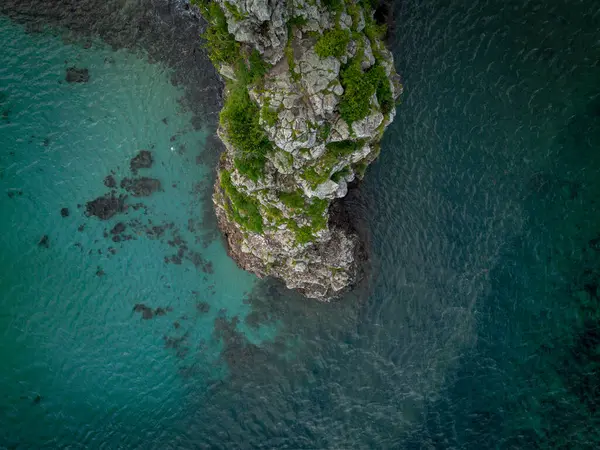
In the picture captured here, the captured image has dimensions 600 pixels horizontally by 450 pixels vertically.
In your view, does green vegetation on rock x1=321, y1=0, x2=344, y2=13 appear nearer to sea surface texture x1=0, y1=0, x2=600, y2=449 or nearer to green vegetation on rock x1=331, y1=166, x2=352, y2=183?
sea surface texture x1=0, y1=0, x2=600, y2=449

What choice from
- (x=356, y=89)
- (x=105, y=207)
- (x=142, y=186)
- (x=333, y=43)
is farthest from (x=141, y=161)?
(x=356, y=89)

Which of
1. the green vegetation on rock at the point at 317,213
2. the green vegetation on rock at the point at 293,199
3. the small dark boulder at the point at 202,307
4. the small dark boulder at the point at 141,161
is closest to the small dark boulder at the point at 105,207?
the small dark boulder at the point at 141,161

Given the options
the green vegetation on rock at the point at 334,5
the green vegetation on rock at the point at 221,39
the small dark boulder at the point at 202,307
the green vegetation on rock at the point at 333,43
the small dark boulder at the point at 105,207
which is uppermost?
the green vegetation on rock at the point at 334,5

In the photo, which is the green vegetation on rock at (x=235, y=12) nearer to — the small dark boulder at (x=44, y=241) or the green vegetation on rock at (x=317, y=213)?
the green vegetation on rock at (x=317, y=213)

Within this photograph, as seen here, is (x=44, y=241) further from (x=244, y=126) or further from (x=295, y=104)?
(x=295, y=104)

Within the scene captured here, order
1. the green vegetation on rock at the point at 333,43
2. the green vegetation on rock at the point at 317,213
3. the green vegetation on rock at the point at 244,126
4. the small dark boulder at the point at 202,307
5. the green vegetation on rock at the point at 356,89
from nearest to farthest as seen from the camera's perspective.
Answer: the green vegetation on rock at the point at 333,43
the green vegetation on rock at the point at 356,89
the green vegetation on rock at the point at 244,126
the green vegetation on rock at the point at 317,213
the small dark boulder at the point at 202,307

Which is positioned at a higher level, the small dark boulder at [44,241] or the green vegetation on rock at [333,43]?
the green vegetation on rock at [333,43]

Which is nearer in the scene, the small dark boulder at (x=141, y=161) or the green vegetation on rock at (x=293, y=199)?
the green vegetation on rock at (x=293, y=199)
